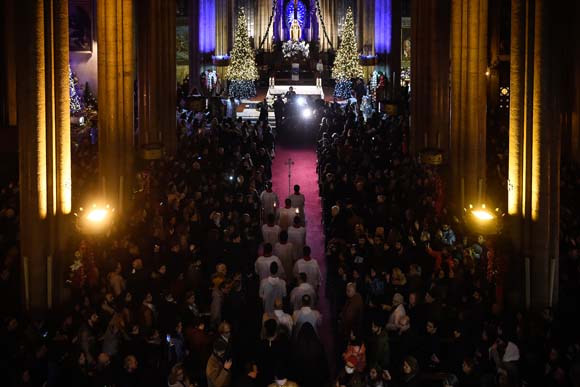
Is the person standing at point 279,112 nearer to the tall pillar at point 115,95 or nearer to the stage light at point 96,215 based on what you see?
the tall pillar at point 115,95

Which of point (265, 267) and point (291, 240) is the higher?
point (291, 240)

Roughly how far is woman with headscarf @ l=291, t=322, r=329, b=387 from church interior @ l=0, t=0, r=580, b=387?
0.03m

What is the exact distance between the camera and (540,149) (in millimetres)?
19016

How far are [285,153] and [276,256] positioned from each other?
16.4m

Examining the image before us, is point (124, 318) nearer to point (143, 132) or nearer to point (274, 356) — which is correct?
point (274, 356)

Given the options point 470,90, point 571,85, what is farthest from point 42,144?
point 571,85

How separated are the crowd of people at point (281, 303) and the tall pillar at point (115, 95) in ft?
2.48

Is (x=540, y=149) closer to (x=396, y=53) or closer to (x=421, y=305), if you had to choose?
(x=421, y=305)

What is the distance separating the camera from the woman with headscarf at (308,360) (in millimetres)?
14516

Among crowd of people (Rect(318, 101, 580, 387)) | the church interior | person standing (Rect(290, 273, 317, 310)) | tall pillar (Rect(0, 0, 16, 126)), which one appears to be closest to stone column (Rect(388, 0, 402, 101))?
the church interior

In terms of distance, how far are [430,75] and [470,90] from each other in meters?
5.43

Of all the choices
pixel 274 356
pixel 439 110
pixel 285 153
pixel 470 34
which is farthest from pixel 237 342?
pixel 285 153

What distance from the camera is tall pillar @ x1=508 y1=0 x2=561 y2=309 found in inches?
743

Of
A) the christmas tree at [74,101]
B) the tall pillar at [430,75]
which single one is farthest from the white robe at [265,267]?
the christmas tree at [74,101]
